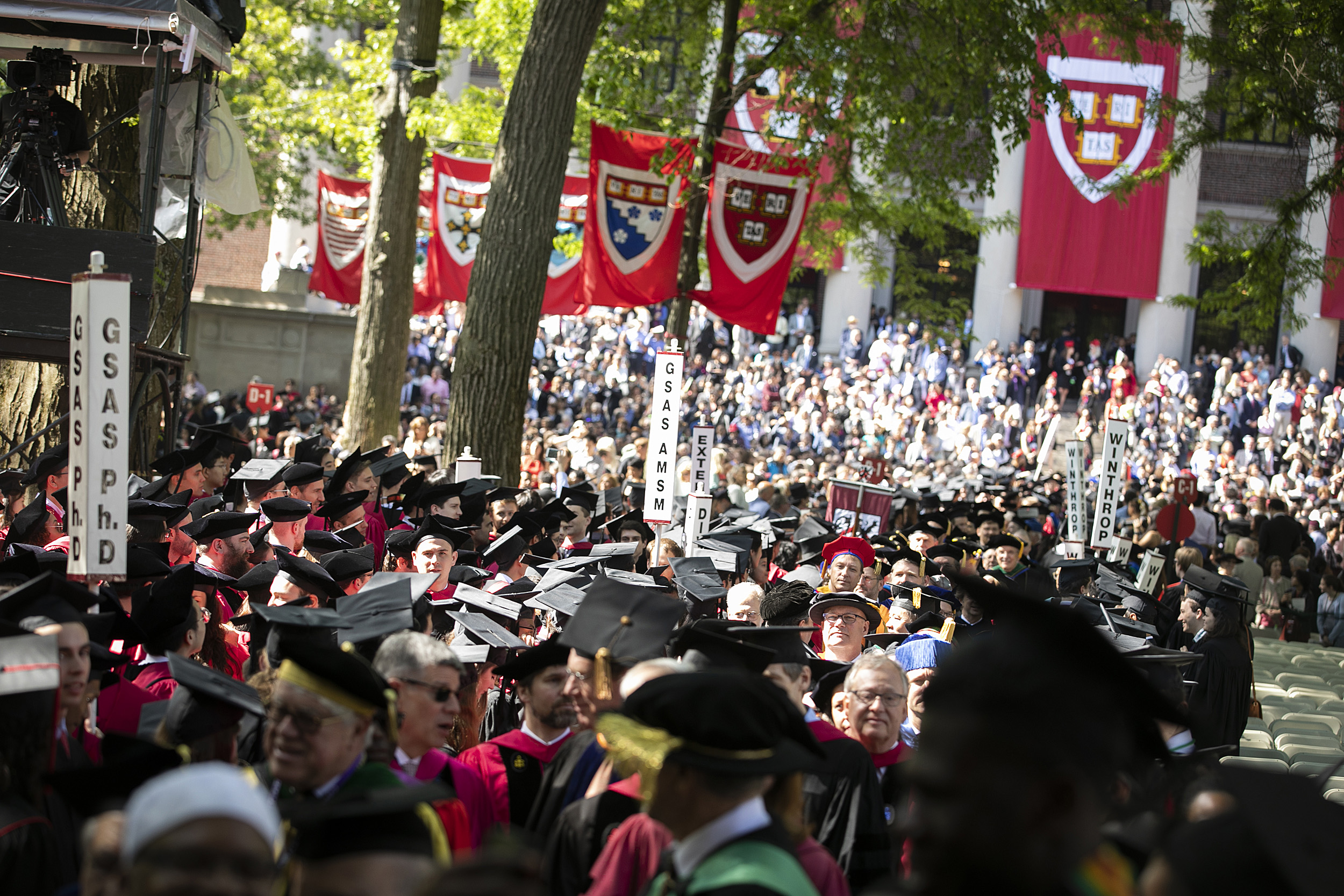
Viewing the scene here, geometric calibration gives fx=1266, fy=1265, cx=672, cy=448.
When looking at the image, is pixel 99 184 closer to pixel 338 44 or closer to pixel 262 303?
pixel 338 44

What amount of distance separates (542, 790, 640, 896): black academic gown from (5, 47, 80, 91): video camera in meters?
6.39

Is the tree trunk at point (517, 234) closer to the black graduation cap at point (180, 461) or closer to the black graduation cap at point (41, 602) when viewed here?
the black graduation cap at point (180, 461)

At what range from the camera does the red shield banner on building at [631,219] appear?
15039 millimetres

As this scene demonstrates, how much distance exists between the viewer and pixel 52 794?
3.06 meters

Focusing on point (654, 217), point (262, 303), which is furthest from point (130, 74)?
point (262, 303)

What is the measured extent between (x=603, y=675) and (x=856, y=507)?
10390 mm

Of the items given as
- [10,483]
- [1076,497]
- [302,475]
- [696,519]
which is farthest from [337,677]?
[1076,497]

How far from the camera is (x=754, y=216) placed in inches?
615

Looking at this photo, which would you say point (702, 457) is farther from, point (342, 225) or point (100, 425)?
point (342, 225)

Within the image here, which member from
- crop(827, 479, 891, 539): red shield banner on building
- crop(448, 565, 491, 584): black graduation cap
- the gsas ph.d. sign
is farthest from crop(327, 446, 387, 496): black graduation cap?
crop(827, 479, 891, 539): red shield banner on building

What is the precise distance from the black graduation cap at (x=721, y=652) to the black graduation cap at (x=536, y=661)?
1.44 feet

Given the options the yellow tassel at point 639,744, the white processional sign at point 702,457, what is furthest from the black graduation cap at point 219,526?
the yellow tassel at point 639,744

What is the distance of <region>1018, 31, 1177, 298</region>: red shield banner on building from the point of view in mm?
30984

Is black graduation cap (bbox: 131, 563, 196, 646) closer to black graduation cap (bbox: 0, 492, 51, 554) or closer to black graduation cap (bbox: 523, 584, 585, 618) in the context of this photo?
black graduation cap (bbox: 523, 584, 585, 618)
